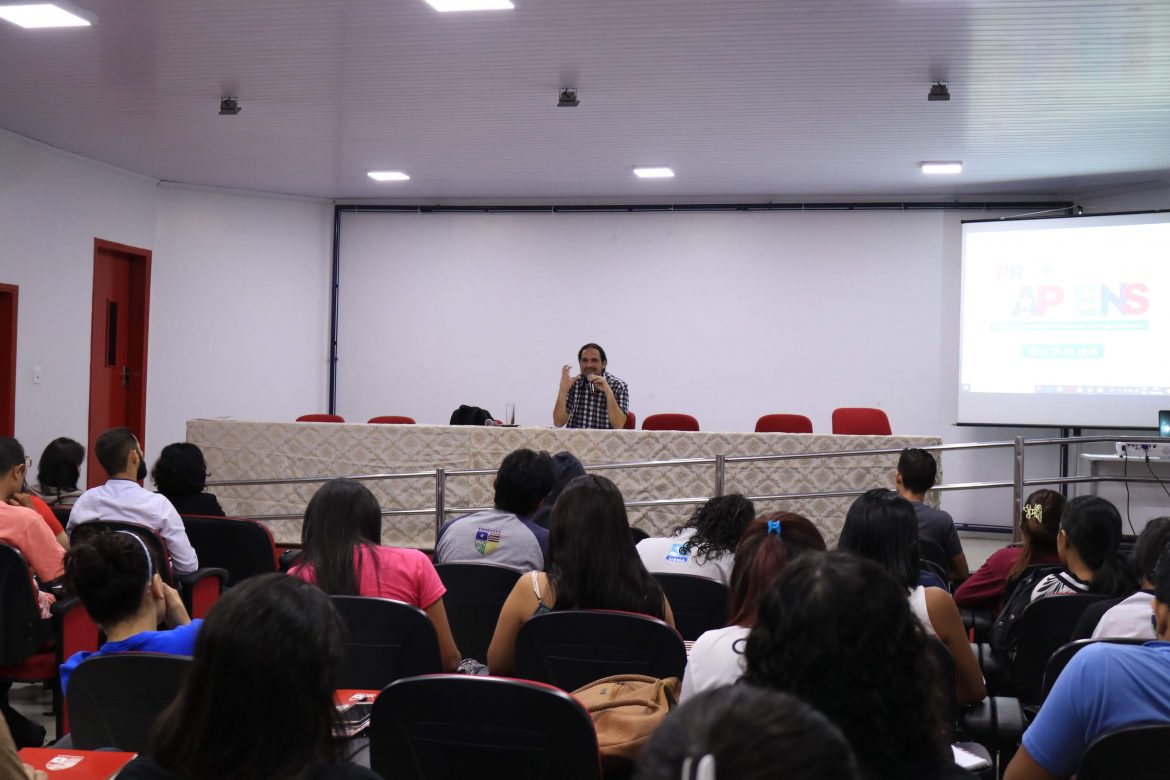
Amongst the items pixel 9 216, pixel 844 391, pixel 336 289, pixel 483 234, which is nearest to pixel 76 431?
pixel 9 216

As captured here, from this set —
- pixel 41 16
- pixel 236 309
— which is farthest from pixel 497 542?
pixel 236 309

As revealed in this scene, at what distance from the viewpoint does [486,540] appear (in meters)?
3.79

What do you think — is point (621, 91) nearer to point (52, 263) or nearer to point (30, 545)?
point (30, 545)

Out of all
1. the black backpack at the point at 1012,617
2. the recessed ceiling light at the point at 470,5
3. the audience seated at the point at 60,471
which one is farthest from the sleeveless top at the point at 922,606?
the audience seated at the point at 60,471

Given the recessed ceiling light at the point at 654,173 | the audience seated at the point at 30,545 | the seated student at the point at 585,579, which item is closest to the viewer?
the seated student at the point at 585,579

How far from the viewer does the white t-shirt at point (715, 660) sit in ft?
6.61

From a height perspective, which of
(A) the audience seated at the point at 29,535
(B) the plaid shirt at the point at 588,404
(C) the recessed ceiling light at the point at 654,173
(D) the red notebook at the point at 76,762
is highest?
(C) the recessed ceiling light at the point at 654,173

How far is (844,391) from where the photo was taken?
9844 millimetres

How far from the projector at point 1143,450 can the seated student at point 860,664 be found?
24.9ft

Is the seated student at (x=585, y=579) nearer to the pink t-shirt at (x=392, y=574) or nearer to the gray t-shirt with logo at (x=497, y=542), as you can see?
the pink t-shirt at (x=392, y=574)

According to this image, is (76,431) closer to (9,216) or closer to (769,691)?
(9,216)

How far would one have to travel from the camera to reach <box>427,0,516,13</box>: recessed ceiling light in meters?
5.17

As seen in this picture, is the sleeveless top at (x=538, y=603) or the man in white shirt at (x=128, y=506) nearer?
the sleeveless top at (x=538, y=603)

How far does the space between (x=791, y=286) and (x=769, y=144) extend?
2.26 meters
